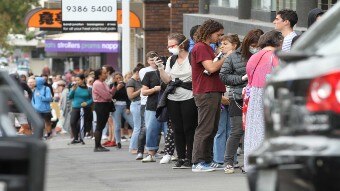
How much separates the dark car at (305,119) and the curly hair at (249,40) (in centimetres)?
728

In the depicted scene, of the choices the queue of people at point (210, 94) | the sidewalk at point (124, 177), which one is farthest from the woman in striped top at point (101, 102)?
the queue of people at point (210, 94)

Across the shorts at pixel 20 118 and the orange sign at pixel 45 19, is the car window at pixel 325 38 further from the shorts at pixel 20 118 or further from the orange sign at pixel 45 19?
the orange sign at pixel 45 19

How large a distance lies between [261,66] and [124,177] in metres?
3.27

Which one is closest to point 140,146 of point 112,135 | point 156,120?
point 156,120

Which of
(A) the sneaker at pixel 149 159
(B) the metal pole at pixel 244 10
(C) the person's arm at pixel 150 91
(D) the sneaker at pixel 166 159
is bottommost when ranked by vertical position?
(A) the sneaker at pixel 149 159

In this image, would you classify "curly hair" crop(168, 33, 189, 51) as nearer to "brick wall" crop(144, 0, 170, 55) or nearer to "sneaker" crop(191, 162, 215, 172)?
"sneaker" crop(191, 162, 215, 172)

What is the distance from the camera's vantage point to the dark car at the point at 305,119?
5.92 m

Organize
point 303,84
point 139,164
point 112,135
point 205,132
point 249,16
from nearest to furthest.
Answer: point 303,84 < point 205,132 < point 139,164 < point 249,16 < point 112,135

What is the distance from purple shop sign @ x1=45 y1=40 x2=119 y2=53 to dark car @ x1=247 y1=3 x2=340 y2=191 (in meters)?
30.6

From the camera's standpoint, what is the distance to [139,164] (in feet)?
58.8

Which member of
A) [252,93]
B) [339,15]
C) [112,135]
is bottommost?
[112,135]

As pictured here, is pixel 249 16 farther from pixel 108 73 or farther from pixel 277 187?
pixel 277 187

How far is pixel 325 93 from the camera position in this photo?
235 inches

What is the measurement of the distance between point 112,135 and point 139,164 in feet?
23.5
